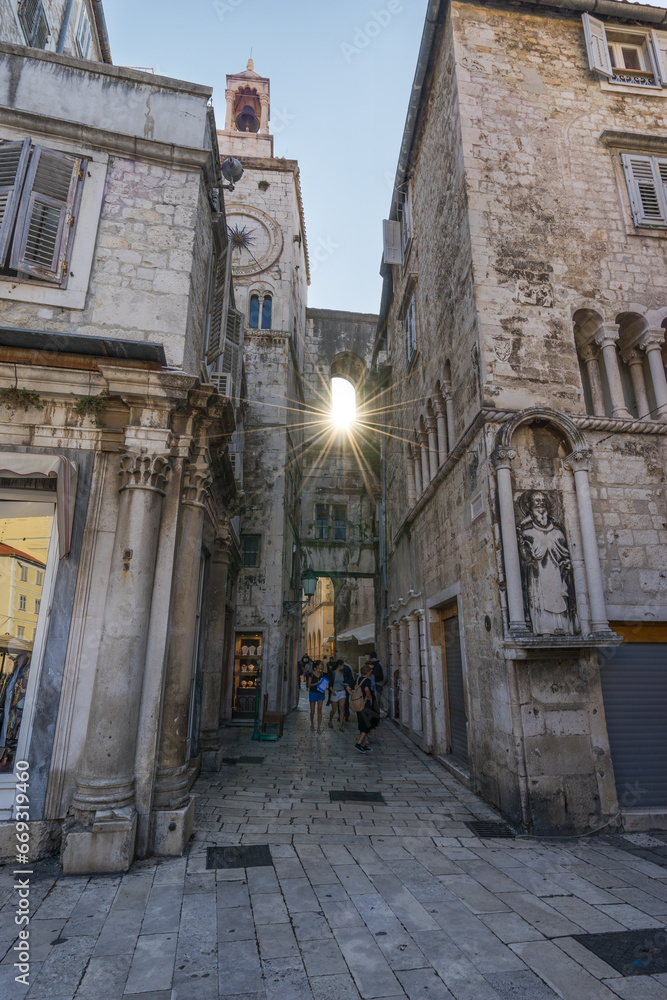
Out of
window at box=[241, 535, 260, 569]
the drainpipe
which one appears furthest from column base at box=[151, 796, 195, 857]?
the drainpipe

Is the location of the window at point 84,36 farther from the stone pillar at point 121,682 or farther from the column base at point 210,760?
the column base at point 210,760

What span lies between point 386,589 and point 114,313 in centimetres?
1428

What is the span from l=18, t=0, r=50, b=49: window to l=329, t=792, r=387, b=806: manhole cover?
14.7 m

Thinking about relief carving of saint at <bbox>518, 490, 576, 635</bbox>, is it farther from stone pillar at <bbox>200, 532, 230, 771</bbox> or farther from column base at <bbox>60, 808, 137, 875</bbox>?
stone pillar at <bbox>200, 532, 230, 771</bbox>

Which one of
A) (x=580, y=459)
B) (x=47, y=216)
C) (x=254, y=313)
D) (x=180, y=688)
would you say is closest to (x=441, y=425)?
(x=580, y=459)

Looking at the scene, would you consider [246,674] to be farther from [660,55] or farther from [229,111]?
[229,111]

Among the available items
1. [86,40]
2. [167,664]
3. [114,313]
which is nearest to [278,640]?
[167,664]

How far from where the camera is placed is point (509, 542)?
6754 mm

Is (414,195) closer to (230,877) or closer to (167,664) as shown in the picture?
(167,664)

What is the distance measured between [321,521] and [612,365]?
17546 millimetres

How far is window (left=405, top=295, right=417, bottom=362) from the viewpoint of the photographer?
44.4ft

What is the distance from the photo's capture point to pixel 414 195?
545 inches

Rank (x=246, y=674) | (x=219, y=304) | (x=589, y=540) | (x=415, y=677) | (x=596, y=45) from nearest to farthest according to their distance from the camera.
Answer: (x=589, y=540), (x=219, y=304), (x=596, y=45), (x=415, y=677), (x=246, y=674)

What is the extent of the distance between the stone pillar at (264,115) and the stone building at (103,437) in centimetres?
2055
